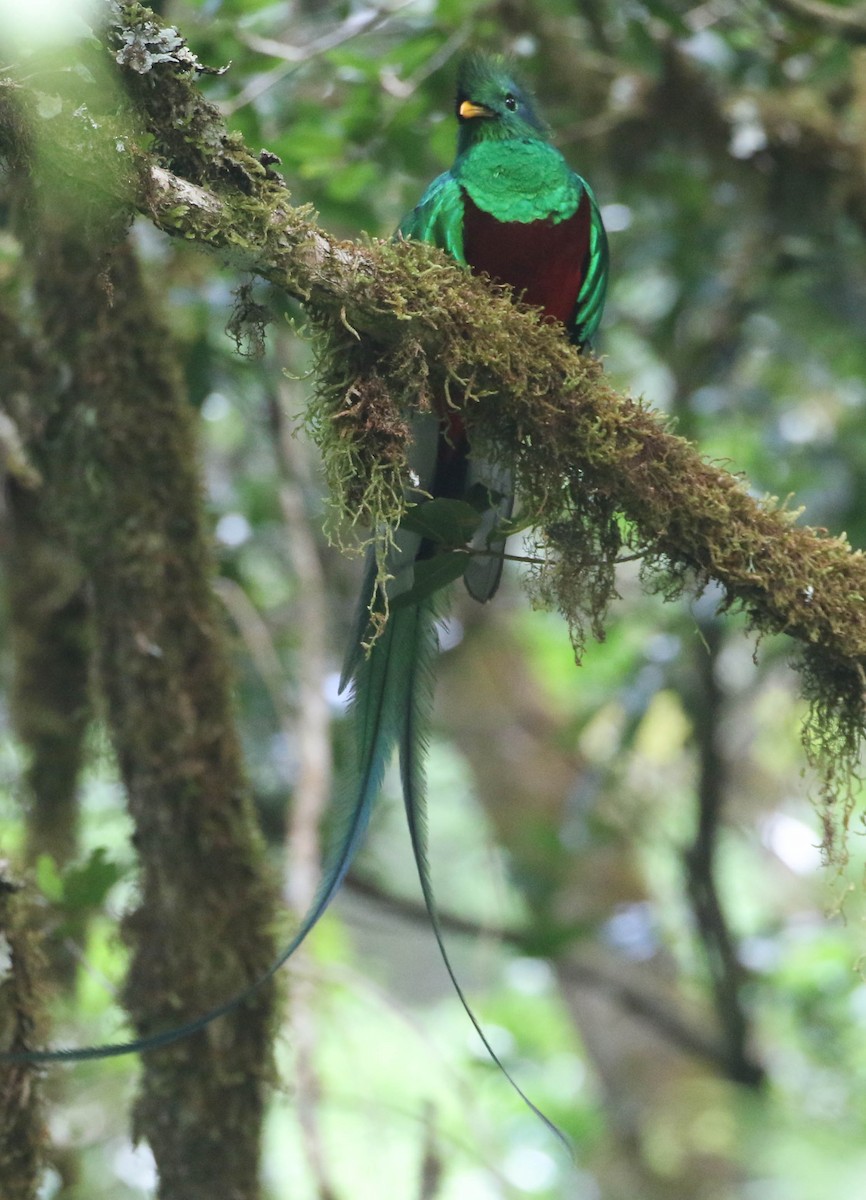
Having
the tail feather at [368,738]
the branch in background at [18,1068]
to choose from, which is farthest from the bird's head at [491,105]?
the branch in background at [18,1068]

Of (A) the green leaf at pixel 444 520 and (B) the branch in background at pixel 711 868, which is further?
(B) the branch in background at pixel 711 868

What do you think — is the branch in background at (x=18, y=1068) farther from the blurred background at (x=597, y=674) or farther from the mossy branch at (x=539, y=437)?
the mossy branch at (x=539, y=437)

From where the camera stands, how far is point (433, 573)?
1683mm

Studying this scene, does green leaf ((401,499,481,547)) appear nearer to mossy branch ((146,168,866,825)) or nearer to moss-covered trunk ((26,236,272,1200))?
mossy branch ((146,168,866,825))

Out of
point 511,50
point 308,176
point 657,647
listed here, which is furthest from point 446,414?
point 657,647

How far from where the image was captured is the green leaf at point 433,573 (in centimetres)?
168

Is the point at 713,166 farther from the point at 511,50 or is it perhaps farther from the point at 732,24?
the point at 511,50

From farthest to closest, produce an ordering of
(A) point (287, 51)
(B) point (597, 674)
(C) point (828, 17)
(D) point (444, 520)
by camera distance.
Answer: (B) point (597, 674), (C) point (828, 17), (A) point (287, 51), (D) point (444, 520)

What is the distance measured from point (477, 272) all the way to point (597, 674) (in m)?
3.30

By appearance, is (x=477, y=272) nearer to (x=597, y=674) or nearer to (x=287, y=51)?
(x=287, y=51)

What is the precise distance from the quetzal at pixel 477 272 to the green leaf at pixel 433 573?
102 millimetres

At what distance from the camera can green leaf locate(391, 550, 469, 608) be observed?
1677 millimetres

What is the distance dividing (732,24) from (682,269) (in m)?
0.75

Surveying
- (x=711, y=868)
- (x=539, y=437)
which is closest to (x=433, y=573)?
(x=539, y=437)
